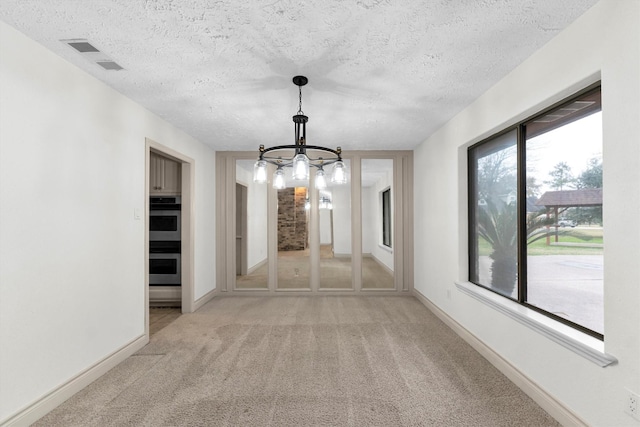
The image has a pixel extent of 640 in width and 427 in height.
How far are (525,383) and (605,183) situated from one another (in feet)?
4.82

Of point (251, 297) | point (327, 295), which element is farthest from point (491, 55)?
point (251, 297)

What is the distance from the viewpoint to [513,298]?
102 inches

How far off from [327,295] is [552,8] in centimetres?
425

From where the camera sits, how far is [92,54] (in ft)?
6.99

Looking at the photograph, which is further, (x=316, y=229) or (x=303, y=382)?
(x=316, y=229)

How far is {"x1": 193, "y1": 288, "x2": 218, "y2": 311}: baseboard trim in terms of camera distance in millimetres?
4270

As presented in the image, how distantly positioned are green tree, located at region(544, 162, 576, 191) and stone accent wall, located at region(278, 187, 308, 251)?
3.51 meters

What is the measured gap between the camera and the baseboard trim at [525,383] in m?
1.85

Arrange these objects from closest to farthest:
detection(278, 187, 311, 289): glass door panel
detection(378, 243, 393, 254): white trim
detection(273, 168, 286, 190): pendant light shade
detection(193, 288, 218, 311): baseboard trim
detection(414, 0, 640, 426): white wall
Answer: detection(414, 0, 640, 426): white wall < detection(273, 168, 286, 190): pendant light shade < detection(193, 288, 218, 311): baseboard trim < detection(278, 187, 311, 289): glass door panel < detection(378, 243, 393, 254): white trim

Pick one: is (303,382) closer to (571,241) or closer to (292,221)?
(571,241)

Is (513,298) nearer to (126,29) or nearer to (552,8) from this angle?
(552,8)

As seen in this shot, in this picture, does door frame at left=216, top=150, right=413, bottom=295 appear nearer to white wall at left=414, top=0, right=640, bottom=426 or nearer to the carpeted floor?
the carpeted floor

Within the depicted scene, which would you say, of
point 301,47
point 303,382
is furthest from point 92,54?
point 303,382

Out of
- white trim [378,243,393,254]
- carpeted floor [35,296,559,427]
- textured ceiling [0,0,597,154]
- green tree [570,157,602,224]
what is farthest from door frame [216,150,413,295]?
green tree [570,157,602,224]
